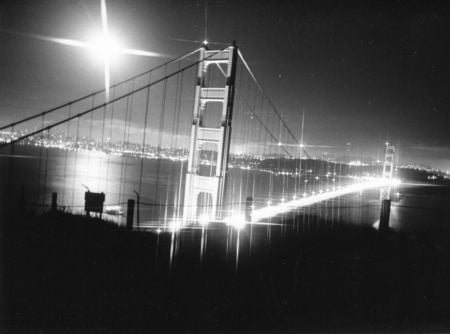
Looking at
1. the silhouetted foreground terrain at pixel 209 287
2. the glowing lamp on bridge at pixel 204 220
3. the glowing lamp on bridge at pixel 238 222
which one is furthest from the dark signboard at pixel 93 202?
the glowing lamp on bridge at pixel 238 222

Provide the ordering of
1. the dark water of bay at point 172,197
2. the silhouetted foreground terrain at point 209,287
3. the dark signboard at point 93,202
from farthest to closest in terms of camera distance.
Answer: the dark water of bay at point 172,197, the dark signboard at point 93,202, the silhouetted foreground terrain at point 209,287

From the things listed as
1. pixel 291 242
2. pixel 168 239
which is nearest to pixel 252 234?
pixel 291 242

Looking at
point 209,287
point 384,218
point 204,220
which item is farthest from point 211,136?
point 209,287

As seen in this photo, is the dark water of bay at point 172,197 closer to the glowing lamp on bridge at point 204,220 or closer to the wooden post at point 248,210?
the wooden post at point 248,210

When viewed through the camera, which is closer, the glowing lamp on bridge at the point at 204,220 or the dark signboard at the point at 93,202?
the glowing lamp on bridge at the point at 204,220

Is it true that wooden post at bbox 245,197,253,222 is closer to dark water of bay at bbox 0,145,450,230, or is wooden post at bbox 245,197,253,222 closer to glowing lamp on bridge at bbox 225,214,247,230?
glowing lamp on bridge at bbox 225,214,247,230

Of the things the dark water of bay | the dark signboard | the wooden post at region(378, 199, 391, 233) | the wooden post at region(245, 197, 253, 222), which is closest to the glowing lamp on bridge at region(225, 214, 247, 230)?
the wooden post at region(245, 197, 253, 222)

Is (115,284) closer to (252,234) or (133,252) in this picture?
(133,252)
